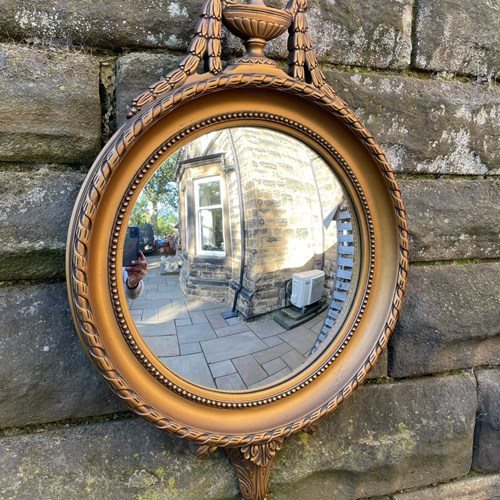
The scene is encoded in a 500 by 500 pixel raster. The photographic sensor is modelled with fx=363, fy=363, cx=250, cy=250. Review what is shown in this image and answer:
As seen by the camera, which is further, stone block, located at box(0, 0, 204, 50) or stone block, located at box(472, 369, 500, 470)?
stone block, located at box(472, 369, 500, 470)

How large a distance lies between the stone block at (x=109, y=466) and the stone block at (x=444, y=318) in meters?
0.63

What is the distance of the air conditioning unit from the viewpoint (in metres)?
0.87

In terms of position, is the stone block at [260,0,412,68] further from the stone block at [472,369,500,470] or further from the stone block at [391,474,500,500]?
the stone block at [391,474,500,500]

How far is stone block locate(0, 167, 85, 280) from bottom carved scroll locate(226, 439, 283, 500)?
2.08 feet

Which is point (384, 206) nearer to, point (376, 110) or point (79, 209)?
point (376, 110)

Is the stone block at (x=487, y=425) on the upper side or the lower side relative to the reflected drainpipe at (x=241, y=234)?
lower

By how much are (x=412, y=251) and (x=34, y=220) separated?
3.40ft

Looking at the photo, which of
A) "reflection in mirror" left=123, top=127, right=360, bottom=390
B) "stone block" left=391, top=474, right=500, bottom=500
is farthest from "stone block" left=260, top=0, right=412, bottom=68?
"stone block" left=391, top=474, right=500, bottom=500

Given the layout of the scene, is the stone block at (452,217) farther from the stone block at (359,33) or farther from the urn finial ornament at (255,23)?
the urn finial ornament at (255,23)

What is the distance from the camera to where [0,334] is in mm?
841

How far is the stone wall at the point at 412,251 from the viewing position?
0.85 meters

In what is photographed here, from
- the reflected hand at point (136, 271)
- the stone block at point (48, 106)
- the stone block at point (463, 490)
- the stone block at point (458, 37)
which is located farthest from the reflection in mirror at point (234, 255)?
the stone block at point (463, 490)

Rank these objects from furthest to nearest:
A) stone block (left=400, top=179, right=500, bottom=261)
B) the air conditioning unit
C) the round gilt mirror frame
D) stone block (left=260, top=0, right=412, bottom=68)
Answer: stone block (left=400, top=179, right=500, bottom=261) < stone block (left=260, top=0, right=412, bottom=68) < the air conditioning unit < the round gilt mirror frame

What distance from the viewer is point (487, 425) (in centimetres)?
119
